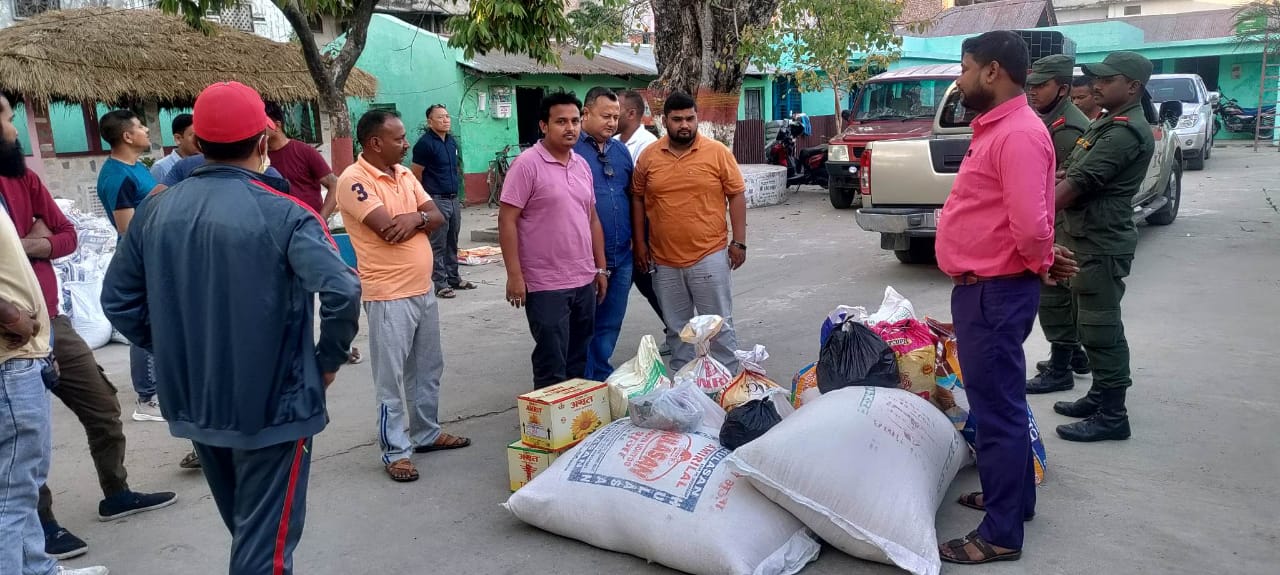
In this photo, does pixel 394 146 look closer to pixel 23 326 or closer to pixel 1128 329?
pixel 23 326

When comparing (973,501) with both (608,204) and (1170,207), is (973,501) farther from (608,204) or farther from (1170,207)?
(1170,207)

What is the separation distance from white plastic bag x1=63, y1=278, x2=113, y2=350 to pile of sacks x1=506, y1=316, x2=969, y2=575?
520cm

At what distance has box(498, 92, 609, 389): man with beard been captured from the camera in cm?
448

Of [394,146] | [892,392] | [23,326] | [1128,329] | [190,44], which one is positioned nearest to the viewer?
[23,326]

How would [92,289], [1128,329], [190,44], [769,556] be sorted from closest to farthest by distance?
[769,556] → [1128,329] → [92,289] → [190,44]

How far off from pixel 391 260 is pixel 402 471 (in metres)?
0.98

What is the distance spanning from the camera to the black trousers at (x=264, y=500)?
253cm

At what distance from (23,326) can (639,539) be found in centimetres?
212

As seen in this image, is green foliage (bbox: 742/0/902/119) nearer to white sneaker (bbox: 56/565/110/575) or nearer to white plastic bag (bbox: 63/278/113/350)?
white plastic bag (bbox: 63/278/113/350)

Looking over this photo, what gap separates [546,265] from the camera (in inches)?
178

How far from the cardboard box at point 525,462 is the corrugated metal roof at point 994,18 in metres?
29.3

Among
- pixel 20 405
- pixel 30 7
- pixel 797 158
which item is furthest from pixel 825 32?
pixel 30 7

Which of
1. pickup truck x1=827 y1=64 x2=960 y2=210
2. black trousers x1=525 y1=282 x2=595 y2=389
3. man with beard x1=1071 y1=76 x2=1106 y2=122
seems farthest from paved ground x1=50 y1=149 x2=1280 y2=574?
pickup truck x1=827 y1=64 x2=960 y2=210

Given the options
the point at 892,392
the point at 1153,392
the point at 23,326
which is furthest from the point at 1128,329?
the point at 23,326
